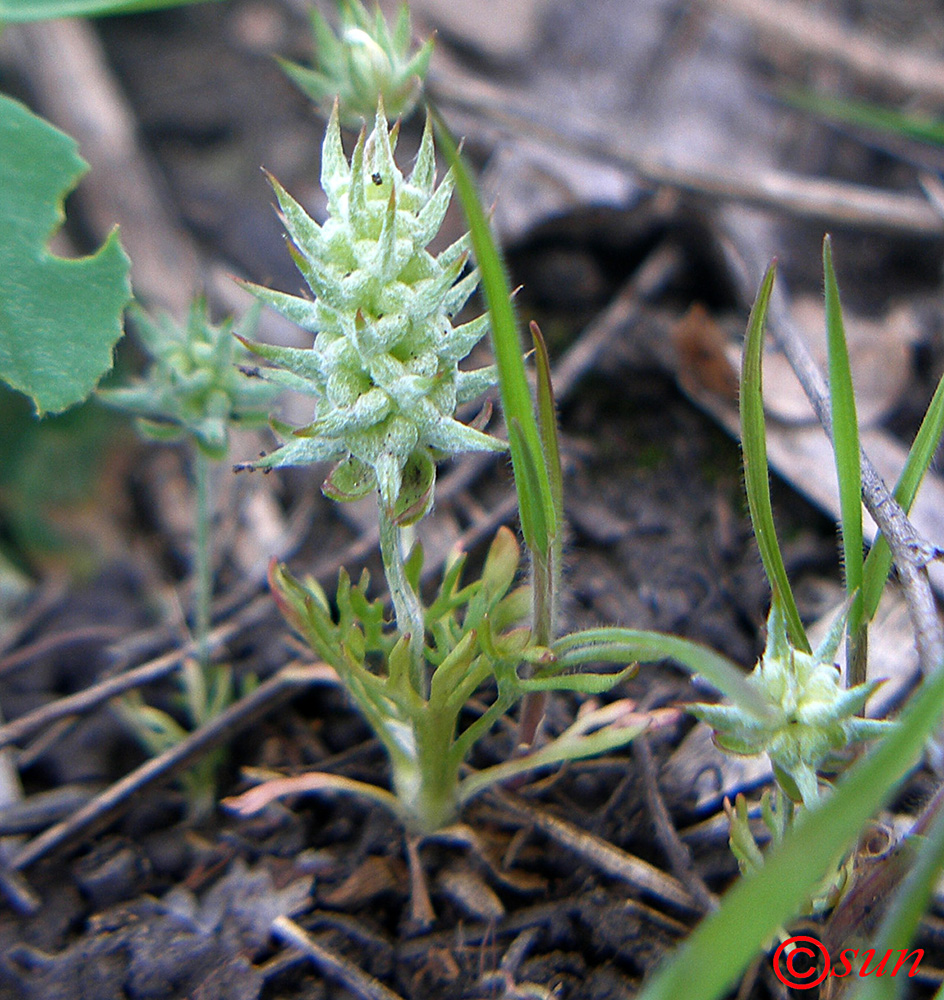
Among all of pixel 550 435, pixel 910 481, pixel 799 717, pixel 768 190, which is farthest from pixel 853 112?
pixel 799 717

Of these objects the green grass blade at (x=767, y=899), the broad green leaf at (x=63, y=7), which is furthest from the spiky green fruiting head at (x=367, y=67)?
the green grass blade at (x=767, y=899)

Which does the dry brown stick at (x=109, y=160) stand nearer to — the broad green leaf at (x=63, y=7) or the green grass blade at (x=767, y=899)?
the broad green leaf at (x=63, y=7)

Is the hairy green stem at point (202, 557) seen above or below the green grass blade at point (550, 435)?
below

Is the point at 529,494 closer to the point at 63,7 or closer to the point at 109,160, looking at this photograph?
the point at 63,7

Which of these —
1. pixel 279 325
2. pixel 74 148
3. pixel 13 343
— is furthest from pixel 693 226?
pixel 13 343

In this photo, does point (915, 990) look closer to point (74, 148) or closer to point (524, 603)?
point (524, 603)

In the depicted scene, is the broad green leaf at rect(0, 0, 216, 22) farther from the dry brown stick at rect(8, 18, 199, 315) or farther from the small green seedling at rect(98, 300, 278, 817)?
the dry brown stick at rect(8, 18, 199, 315)
